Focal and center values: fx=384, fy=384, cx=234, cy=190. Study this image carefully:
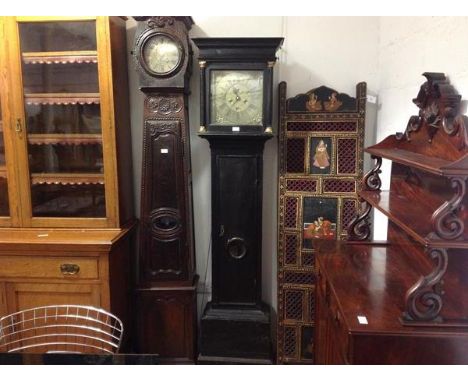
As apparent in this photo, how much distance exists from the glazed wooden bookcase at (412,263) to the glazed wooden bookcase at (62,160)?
1176mm

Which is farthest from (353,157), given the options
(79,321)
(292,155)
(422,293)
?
(79,321)

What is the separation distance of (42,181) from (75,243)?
47 cm

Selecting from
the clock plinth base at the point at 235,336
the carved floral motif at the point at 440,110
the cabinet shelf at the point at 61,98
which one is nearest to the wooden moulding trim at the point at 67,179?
the cabinet shelf at the point at 61,98

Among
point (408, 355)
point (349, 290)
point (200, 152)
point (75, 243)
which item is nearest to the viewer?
point (408, 355)

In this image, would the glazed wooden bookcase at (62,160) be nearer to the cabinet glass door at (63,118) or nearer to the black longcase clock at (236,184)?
the cabinet glass door at (63,118)

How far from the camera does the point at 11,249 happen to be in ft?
6.48

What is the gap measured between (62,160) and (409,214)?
1.83 m

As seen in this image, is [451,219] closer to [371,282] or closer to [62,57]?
[371,282]

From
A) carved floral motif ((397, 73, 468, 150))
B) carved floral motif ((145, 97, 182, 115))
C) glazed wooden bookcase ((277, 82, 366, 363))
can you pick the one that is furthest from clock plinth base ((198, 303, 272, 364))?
carved floral motif ((397, 73, 468, 150))

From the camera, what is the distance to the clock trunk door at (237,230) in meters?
2.12

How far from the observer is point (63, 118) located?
84.7 inches

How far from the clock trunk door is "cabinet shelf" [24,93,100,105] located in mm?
762

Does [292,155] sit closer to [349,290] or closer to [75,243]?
[349,290]

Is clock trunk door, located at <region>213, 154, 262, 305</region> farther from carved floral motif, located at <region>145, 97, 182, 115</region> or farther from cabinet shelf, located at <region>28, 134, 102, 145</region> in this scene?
cabinet shelf, located at <region>28, 134, 102, 145</region>
